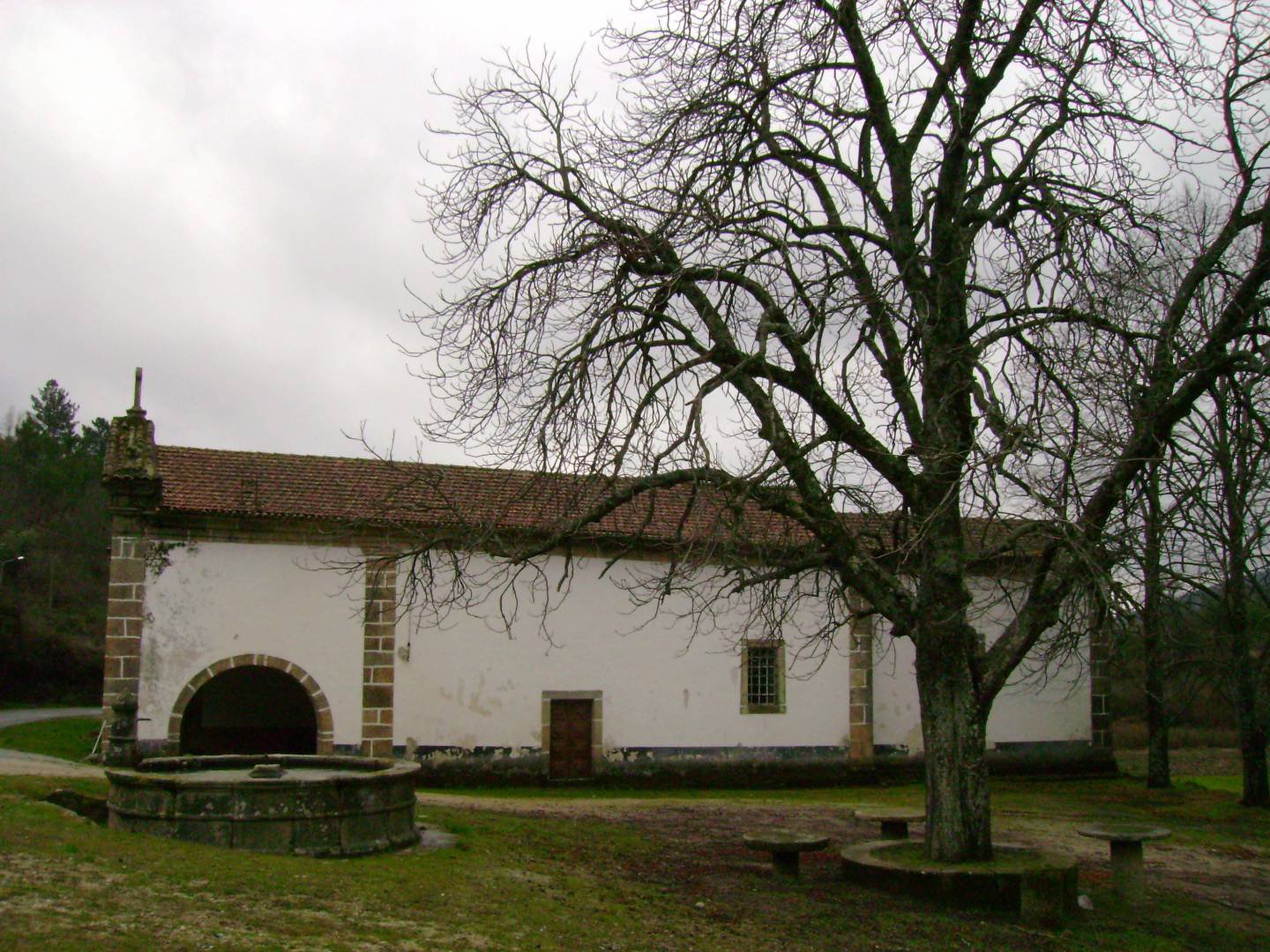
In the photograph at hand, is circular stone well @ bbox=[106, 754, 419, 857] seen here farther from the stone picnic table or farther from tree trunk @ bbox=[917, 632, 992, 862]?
the stone picnic table

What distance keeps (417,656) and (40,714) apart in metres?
21.4

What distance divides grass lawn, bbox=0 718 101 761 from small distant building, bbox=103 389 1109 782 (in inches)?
236

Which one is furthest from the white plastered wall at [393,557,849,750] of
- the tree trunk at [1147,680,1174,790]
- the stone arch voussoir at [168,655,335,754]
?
the tree trunk at [1147,680,1174,790]

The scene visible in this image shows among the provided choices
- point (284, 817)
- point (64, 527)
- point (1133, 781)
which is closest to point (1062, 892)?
point (284, 817)

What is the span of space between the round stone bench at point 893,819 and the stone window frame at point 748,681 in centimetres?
736

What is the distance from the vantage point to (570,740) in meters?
18.6

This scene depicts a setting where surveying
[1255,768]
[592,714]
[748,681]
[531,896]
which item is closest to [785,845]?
[531,896]

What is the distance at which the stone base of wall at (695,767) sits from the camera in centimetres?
1777

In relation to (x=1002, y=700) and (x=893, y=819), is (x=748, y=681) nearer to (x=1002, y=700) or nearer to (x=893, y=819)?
(x=1002, y=700)

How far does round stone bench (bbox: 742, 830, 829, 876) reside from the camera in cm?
1012

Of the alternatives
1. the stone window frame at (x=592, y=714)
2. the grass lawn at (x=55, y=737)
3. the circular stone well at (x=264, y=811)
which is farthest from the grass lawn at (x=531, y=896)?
the grass lawn at (x=55, y=737)

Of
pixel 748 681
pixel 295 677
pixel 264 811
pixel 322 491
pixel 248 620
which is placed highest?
pixel 322 491

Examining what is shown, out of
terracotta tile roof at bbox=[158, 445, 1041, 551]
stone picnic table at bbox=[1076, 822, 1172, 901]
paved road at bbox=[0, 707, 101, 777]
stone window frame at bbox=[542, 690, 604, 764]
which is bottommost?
stone picnic table at bbox=[1076, 822, 1172, 901]

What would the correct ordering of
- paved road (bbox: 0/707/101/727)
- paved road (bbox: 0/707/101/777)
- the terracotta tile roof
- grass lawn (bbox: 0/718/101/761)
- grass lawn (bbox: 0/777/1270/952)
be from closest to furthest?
grass lawn (bbox: 0/777/1270/952)
paved road (bbox: 0/707/101/777)
the terracotta tile roof
grass lawn (bbox: 0/718/101/761)
paved road (bbox: 0/707/101/727)
